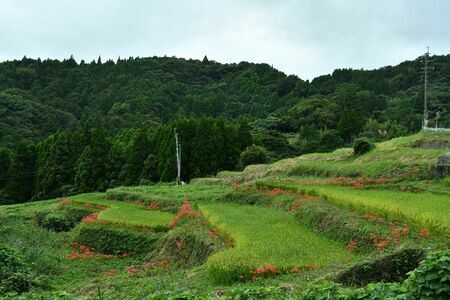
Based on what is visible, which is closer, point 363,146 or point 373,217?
point 373,217

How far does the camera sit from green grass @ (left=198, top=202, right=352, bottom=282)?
480 inches

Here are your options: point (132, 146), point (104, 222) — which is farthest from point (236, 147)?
point (104, 222)

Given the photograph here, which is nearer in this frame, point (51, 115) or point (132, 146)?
point (132, 146)

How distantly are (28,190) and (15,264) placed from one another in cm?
4631

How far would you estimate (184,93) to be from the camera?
385 feet

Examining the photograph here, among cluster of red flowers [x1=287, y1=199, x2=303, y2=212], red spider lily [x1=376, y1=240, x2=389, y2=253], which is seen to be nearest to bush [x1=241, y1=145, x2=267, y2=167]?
cluster of red flowers [x1=287, y1=199, x2=303, y2=212]

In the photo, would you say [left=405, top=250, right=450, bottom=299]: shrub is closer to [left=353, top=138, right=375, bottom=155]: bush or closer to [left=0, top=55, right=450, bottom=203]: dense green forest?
[left=353, top=138, right=375, bottom=155]: bush

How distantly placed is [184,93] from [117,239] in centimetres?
9723

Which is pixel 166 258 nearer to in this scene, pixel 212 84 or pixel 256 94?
pixel 256 94

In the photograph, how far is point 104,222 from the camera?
928 inches

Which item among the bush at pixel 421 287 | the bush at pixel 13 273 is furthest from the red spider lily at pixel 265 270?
the bush at pixel 13 273

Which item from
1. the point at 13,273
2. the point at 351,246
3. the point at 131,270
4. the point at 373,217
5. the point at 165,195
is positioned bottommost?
the point at 131,270

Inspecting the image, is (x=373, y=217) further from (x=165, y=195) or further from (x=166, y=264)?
(x=165, y=195)

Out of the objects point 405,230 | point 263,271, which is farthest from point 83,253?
point 405,230
